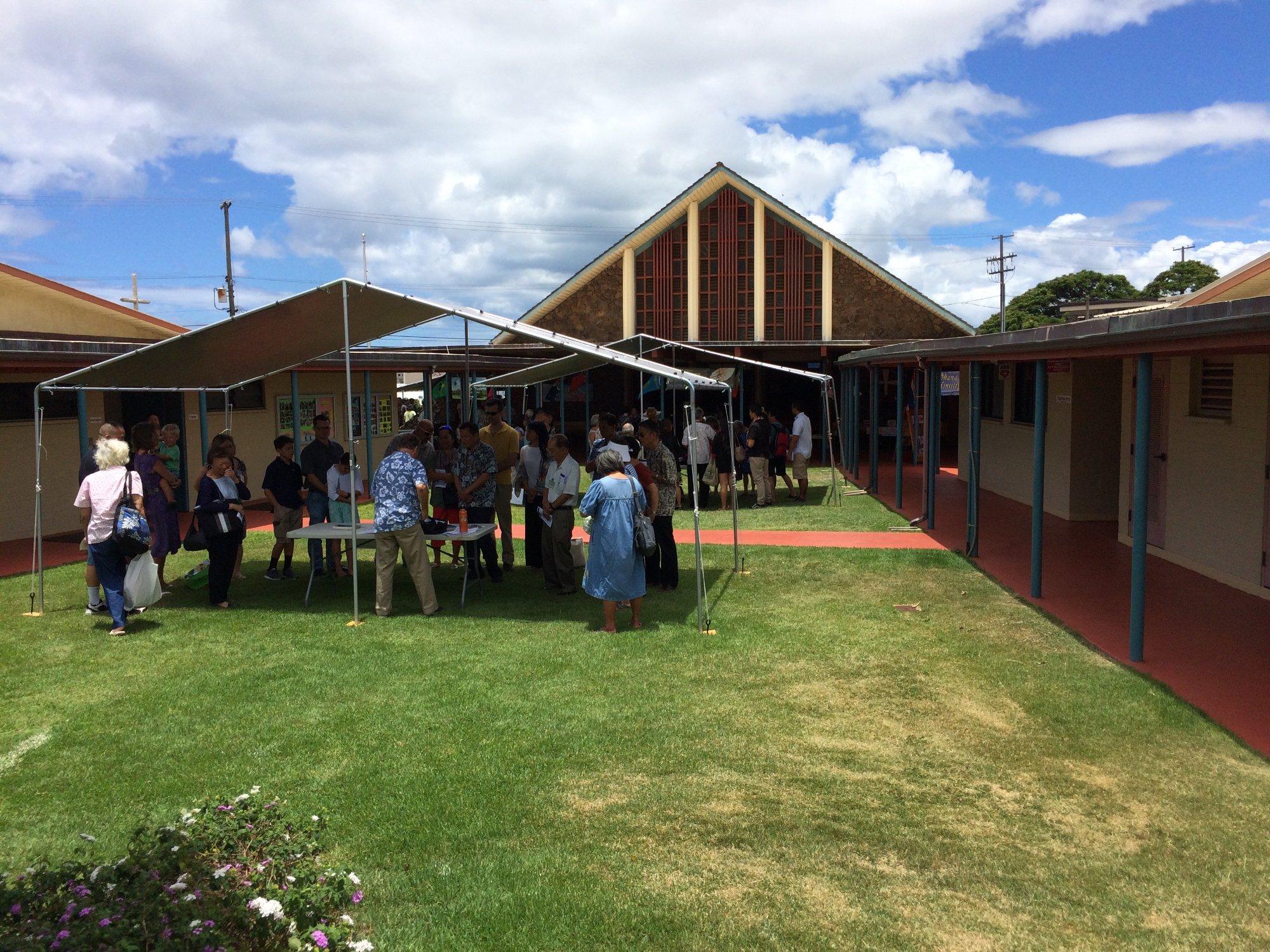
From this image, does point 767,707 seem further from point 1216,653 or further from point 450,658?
point 1216,653

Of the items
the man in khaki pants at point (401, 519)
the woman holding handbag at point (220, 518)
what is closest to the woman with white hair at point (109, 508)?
the woman holding handbag at point (220, 518)

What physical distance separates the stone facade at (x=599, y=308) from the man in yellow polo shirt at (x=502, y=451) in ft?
72.7

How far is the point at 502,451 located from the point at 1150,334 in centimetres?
620

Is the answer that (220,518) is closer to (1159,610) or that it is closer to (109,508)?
(109,508)

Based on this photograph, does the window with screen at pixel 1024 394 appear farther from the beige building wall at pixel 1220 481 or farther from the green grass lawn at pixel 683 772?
the green grass lawn at pixel 683 772

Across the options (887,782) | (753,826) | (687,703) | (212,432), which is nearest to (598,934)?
(753,826)

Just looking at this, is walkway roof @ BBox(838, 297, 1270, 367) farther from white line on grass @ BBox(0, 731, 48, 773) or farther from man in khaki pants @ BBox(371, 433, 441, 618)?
white line on grass @ BBox(0, 731, 48, 773)

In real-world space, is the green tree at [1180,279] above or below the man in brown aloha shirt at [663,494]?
above

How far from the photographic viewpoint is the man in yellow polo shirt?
10203mm

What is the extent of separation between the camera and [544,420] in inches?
442

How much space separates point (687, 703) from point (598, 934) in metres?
2.60

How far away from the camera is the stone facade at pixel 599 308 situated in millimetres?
32500

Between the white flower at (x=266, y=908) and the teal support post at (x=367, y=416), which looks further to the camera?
the teal support post at (x=367, y=416)

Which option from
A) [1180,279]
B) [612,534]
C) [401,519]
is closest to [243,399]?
[401,519]
